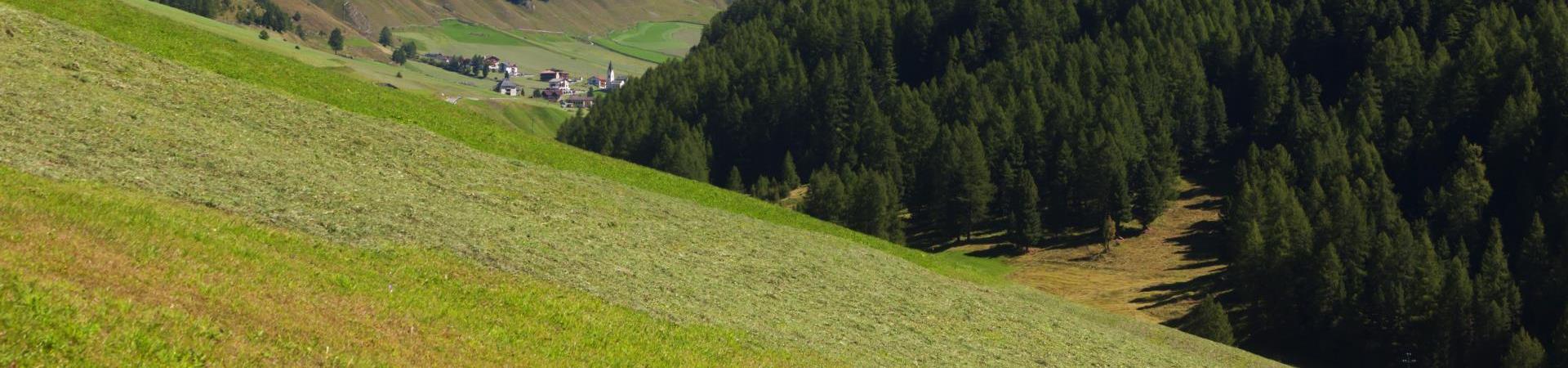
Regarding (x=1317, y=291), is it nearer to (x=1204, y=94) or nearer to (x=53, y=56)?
(x=1204, y=94)

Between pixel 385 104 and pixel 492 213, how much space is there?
2876 cm

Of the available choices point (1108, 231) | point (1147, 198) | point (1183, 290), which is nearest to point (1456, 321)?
point (1183, 290)

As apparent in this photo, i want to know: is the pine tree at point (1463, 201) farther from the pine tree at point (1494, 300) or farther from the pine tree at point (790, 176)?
the pine tree at point (790, 176)

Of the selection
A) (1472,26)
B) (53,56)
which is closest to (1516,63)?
(1472,26)

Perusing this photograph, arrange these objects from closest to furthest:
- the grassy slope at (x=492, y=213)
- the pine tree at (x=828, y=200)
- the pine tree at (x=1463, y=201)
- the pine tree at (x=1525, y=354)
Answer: the grassy slope at (x=492, y=213)
the pine tree at (x=1525, y=354)
the pine tree at (x=1463, y=201)
the pine tree at (x=828, y=200)

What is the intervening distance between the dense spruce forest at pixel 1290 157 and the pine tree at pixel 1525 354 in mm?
176

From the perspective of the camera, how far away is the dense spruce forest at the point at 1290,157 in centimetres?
9548

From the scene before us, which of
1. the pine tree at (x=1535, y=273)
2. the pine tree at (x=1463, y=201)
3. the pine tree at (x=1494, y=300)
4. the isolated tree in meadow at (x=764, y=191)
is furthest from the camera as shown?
the isolated tree in meadow at (x=764, y=191)

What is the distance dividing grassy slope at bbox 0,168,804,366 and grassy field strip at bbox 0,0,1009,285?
32715mm

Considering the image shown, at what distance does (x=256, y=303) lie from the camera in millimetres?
21484

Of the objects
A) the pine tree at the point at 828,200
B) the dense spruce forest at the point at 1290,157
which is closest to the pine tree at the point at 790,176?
the dense spruce forest at the point at 1290,157

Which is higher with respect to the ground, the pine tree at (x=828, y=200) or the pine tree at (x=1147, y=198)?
the pine tree at (x=1147, y=198)

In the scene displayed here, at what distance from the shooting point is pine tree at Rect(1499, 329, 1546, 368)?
8150 cm

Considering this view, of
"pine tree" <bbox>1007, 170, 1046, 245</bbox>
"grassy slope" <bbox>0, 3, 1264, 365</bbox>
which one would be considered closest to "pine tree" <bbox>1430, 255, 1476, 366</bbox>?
"grassy slope" <bbox>0, 3, 1264, 365</bbox>
